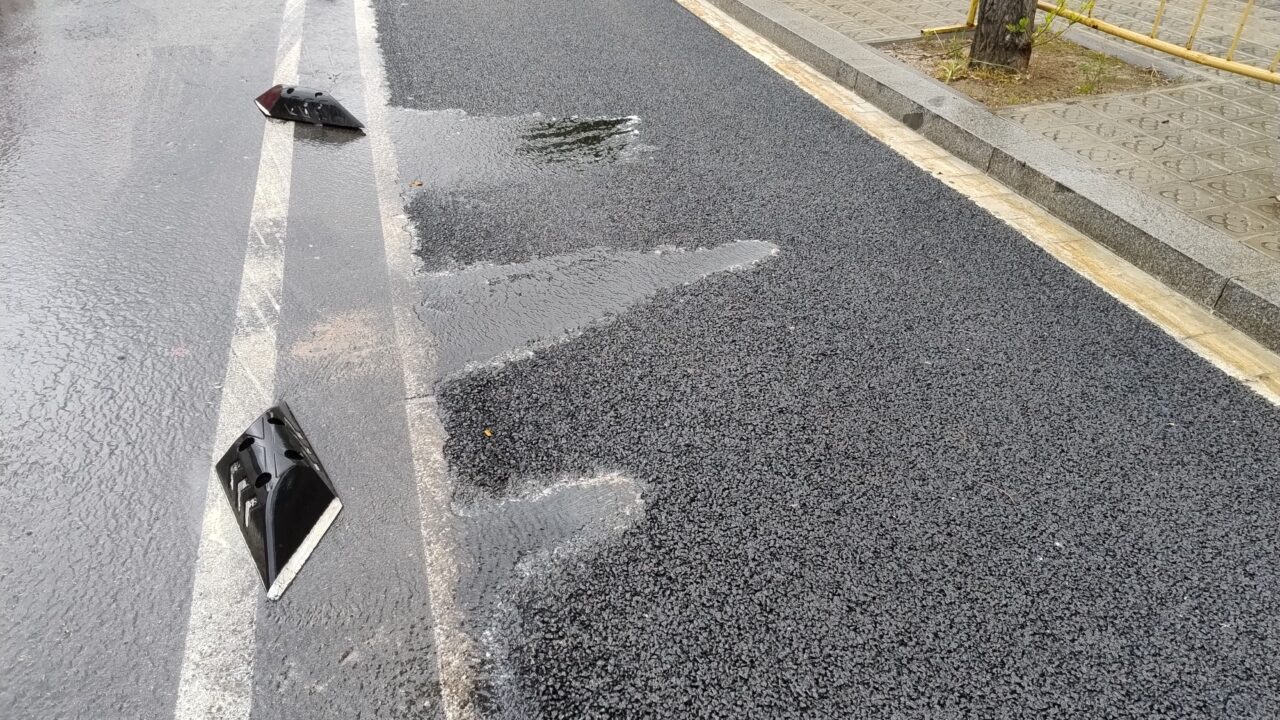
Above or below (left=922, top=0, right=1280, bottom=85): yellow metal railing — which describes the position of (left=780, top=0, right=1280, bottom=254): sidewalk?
below

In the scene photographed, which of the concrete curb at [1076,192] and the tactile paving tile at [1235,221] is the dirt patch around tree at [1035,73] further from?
the tactile paving tile at [1235,221]

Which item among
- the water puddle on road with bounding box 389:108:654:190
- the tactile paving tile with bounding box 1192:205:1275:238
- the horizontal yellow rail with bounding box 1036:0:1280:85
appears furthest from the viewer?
the water puddle on road with bounding box 389:108:654:190

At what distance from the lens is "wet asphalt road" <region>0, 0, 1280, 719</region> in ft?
6.80

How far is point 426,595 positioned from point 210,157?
3633mm

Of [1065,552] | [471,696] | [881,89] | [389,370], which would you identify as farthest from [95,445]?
[881,89]

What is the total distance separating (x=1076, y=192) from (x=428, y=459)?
354cm

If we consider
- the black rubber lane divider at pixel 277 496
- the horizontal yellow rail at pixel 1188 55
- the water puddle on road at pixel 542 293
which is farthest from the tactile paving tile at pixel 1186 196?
the black rubber lane divider at pixel 277 496

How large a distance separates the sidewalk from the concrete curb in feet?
0.59

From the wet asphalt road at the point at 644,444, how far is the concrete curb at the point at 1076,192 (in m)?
0.42

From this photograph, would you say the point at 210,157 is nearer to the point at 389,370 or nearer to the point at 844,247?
the point at 389,370

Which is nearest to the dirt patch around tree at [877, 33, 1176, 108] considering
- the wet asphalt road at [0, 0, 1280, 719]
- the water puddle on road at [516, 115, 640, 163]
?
the wet asphalt road at [0, 0, 1280, 719]

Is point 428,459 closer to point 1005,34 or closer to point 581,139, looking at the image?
point 581,139

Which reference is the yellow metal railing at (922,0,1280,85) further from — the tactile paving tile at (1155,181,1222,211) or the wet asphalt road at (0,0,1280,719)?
the wet asphalt road at (0,0,1280,719)

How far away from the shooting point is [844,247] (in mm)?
4000
